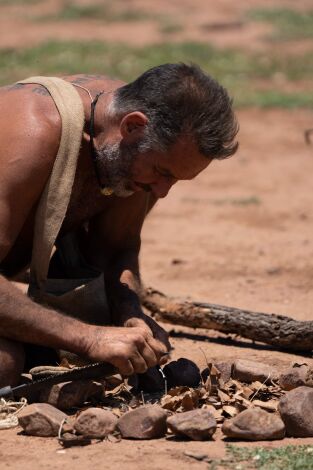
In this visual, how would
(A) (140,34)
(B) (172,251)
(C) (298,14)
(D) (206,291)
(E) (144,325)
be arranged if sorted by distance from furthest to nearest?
(C) (298,14) < (A) (140,34) < (B) (172,251) < (D) (206,291) < (E) (144,325)

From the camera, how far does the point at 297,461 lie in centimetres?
396

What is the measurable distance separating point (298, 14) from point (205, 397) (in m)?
16.0

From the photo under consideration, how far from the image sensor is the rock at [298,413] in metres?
4.30

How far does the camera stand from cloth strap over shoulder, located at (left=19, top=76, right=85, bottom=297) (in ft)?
15.4

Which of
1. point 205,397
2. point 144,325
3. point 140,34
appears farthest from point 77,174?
point 140,34

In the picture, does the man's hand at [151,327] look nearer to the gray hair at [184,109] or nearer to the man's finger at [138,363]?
the man's finger at [138,363]

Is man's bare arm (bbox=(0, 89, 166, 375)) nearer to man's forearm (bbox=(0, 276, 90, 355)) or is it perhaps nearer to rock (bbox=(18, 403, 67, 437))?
Answer: man's forearm (bbox=(0, 276, 90, 355))

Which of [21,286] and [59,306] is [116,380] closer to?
[59,306]

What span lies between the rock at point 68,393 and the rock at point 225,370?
24.4 inches

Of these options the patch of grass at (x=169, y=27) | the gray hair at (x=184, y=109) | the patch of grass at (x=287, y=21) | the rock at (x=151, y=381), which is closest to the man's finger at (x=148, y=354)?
the rock at (x=151, y=381)

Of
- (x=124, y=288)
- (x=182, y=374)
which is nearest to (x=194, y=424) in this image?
(x=182, y=374)

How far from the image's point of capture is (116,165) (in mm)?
4746

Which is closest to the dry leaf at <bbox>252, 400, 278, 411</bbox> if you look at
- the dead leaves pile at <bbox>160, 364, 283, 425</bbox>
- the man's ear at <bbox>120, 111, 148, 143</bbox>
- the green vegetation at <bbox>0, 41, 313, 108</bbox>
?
the dead leaves pile at <bbox>160, 364, 283, 425</bbox>

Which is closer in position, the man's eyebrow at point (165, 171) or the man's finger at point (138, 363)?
the man's finger at point (138, 363)
